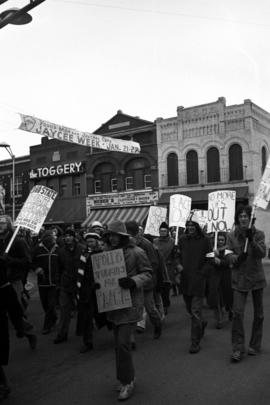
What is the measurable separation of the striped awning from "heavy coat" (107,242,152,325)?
23.5 meters

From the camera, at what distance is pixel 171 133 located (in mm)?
29016

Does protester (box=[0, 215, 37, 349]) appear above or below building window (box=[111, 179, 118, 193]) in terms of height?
below

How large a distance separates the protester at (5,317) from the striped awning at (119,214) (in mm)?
23372

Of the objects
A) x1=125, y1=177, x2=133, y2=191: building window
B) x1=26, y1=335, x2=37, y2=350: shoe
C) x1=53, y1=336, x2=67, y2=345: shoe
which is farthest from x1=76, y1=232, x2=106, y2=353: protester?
x1=125, y1=177, x2=133, y2=191: building window

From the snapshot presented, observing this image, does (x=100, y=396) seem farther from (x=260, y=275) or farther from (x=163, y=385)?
(x=260, y=275)

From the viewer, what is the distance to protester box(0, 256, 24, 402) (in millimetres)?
4449

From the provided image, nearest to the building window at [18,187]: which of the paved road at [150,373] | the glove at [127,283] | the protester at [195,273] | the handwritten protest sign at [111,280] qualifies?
the paved road at [150,373]

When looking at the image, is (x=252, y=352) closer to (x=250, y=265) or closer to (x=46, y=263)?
(x=250, y=265)

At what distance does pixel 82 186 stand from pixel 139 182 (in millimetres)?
4790

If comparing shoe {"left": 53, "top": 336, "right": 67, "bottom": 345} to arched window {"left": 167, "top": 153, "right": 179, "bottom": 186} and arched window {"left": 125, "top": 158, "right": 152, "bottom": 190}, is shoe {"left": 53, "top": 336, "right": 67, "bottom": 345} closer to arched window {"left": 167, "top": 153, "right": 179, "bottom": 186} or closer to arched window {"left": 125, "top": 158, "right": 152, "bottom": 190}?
arched window {"left": 167, "top": 153, "right": 179, "bottom": 186}

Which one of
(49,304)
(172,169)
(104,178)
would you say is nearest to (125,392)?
(49,304)

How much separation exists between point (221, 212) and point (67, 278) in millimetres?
3715

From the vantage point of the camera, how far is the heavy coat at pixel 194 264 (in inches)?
232

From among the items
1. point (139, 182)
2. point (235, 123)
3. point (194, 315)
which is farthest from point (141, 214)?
point (194, 315)
